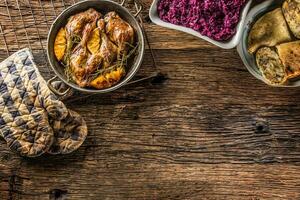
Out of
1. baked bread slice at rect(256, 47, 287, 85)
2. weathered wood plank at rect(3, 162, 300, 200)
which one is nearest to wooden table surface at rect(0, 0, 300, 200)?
weathered wood plank at rect(3, 162, 300, 200)

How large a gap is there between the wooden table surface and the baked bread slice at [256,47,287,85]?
103 millimetres

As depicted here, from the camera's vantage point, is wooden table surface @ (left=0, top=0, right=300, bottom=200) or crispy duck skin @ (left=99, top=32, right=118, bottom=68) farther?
wooden table surface @ (left=0, top=0, right=300, bottom=200)

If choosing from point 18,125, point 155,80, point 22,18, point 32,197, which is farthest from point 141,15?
point 32,197

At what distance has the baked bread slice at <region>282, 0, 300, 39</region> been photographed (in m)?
1.79

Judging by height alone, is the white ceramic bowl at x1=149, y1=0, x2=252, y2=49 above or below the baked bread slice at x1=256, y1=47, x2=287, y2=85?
above

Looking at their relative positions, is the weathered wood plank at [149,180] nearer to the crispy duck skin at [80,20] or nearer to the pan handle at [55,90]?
the pan handle at [55,90]

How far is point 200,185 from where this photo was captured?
1.98 meters

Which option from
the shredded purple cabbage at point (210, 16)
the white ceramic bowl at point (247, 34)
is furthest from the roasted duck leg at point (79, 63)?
the white ceramic bowl at point (247, 34)

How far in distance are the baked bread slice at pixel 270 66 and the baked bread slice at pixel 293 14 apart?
0.08 m

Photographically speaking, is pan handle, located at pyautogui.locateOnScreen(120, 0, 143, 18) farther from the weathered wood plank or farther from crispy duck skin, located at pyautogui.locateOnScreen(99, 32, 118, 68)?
the weathered wood plank

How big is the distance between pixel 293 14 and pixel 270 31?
0.26ft

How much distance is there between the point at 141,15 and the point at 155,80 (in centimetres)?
19

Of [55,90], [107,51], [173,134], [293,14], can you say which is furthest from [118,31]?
[293,14]

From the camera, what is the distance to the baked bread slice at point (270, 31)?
72.3 inches
